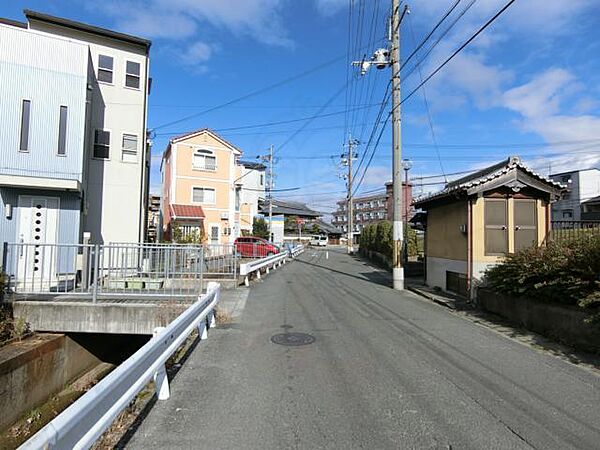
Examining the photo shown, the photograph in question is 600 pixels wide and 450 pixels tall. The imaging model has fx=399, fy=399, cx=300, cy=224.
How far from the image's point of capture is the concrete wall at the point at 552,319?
6734 mm

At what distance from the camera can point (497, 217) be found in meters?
11.8

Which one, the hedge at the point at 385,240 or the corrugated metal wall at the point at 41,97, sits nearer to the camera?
the corrugated metal wall at the point at 41,97

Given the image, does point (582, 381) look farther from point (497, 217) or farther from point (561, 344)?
point (497, 217)

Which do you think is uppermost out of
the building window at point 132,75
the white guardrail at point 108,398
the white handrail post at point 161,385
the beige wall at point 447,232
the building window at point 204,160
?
the building window at point 132,75

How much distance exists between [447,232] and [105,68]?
16.1 m

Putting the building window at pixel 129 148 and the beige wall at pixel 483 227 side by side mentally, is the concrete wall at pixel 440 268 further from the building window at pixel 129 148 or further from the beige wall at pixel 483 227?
the building window at pixel 129 148

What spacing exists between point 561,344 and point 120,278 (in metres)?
9.87

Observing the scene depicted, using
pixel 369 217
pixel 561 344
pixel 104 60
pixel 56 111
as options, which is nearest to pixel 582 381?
pixel 561 344

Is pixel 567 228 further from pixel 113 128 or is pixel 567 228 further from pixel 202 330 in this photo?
pixel 113 128

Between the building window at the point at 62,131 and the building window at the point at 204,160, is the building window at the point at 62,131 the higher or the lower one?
the lower one

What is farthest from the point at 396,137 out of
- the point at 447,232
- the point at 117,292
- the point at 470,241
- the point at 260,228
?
the point at 260,228

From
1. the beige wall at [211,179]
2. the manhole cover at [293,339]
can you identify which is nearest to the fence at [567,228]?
the manhole cover at [293,339]

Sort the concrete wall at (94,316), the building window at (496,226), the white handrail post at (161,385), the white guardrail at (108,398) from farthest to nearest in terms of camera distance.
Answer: the building window at (496,226) → the concrete wall at (94,316) → the white handrail post at (161,385) → the white guardrail at (108,398)

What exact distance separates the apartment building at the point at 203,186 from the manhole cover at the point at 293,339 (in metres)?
24.0
